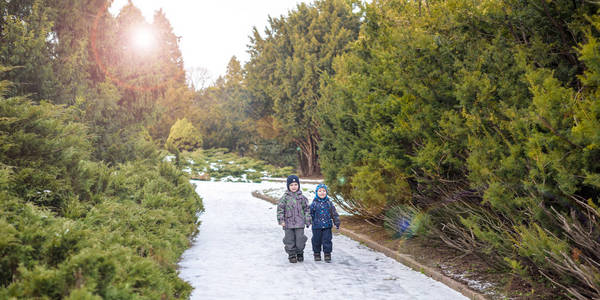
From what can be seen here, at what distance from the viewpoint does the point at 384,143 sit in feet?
30.6

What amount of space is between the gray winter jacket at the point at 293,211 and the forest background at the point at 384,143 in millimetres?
1790

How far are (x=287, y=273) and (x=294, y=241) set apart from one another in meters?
1.13

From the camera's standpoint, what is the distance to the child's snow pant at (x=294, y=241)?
863cm

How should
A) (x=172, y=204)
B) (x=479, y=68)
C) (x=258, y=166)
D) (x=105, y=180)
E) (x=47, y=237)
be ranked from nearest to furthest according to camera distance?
(x=47, y=237) → (x=479, y=68) → (x=105, y=180) → (x=172, y=204) → (x=258, y=166)

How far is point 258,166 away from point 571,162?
35.7 meters

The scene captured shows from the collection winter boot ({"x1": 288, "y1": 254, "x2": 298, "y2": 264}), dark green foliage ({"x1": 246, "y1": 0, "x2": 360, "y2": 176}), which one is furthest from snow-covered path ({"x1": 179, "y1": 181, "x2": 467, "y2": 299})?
dark green foliage ({"x1": 246, "y1": 0, "x2": 360, "y2": 176})

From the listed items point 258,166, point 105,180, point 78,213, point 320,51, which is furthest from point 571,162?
point 258,166

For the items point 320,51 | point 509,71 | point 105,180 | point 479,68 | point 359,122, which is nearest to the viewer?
point 509,71

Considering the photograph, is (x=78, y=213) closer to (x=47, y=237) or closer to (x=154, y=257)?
(x=154, y=257)

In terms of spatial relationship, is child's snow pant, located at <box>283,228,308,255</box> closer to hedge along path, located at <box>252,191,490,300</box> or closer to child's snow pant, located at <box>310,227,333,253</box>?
child's snow pant, located at <box>310,227,333,253</box>

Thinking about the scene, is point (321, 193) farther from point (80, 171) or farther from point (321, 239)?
point (80, 171)

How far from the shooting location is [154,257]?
657 centimetres

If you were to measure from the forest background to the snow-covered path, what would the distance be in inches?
22.7

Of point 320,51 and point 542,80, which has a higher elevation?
point 320,51
